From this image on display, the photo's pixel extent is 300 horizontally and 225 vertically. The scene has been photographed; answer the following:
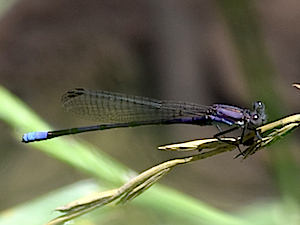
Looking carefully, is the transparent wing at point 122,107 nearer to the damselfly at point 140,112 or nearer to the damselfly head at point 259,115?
the damselfly at point 140,112

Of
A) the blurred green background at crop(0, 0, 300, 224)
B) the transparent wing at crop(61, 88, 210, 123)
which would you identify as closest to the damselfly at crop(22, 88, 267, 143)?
the transparent wing at crop(61, 88, 210, 123)

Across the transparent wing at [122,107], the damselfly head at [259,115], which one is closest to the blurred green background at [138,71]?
the transparent wing at [122,107]

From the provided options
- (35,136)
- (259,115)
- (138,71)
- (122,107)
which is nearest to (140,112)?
(122,107)

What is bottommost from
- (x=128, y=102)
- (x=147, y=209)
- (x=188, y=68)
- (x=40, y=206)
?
(x=147, y=209)

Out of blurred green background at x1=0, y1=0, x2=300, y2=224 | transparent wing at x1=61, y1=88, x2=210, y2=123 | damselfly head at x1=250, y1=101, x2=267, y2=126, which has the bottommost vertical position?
damselfly head at x1=250, y1=101, x2=267, y2=126

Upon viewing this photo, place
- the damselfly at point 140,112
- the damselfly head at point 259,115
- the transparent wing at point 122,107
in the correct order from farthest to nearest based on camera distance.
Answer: the transparent wing at point 122,107 → the damselfly at point 140,112 → the damselfly head at point 259,115

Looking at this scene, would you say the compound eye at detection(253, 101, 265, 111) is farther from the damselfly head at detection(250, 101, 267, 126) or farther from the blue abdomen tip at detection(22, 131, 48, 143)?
the blue abdomen tip at detection(22, 131, 48, 143)

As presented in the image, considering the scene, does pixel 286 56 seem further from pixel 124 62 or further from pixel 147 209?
pixel 147 209

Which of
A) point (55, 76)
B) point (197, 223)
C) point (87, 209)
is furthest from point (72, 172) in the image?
point (87, 209)
